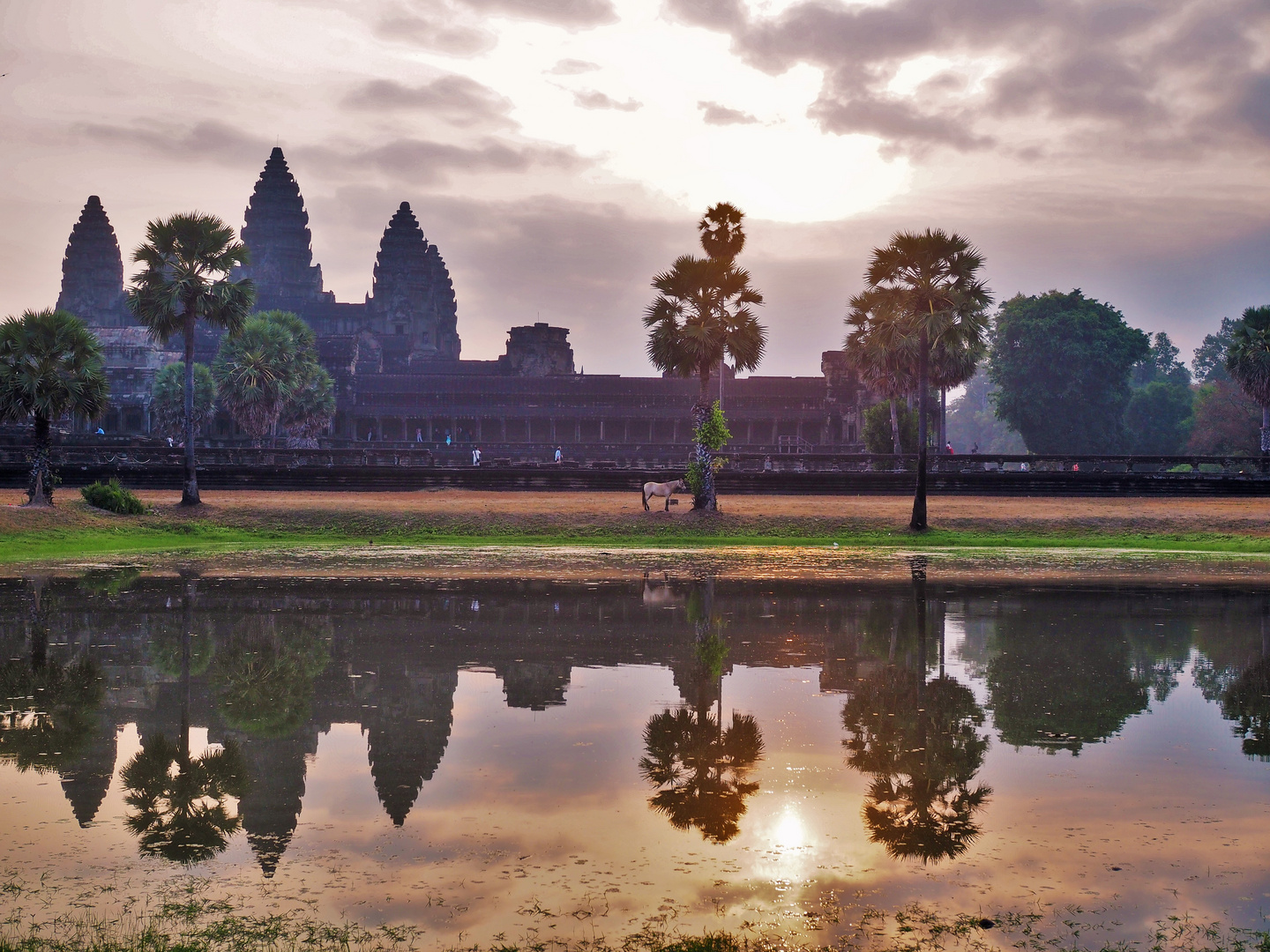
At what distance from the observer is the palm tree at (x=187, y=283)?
3294 centimetres

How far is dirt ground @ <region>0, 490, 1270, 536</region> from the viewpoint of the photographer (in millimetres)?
30922

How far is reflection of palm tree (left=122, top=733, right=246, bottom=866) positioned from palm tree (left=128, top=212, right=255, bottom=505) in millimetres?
26446

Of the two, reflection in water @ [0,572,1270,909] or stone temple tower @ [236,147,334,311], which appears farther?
stone temple tower @ [236,147,334,311]

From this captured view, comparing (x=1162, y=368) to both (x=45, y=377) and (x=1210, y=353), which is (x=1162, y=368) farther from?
(x=45, y=377)

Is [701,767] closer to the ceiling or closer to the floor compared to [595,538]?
closer to the floor

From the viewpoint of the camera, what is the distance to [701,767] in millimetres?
8242

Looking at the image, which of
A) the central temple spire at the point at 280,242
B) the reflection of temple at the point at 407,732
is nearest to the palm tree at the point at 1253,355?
the reflection of temple at the point at 407,732

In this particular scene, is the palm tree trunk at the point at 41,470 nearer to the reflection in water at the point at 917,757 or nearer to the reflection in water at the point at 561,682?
the reflection in water at the point at 561,682

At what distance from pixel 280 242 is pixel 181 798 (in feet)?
378

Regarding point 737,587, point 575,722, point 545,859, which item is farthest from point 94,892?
point 737,587

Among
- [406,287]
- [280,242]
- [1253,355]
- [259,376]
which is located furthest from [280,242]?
[1253,355]

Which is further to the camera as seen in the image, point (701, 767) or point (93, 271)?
point (93, 271)

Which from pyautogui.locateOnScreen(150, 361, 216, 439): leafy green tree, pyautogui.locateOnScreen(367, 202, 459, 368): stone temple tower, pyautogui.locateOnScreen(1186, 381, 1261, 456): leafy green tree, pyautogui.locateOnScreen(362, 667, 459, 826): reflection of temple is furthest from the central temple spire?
pyautogui.locateOnScreen(362, 667, 459, 826): reflection of temple

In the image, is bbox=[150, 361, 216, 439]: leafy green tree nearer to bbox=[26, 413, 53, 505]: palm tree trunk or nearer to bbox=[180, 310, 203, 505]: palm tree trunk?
bbox=[180, 310, 203, 505]: palm tree trunk
